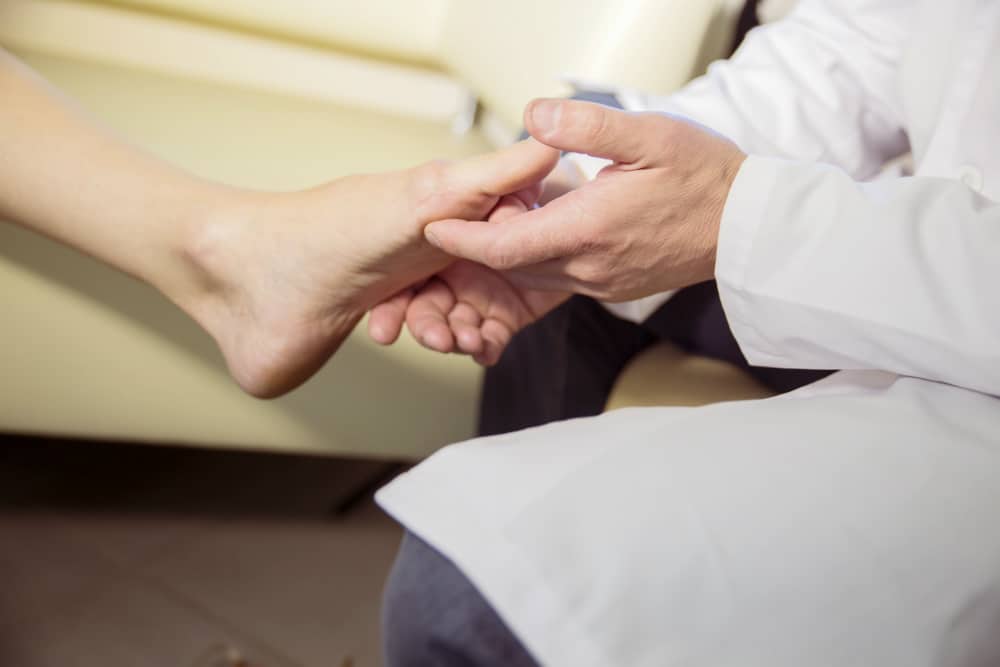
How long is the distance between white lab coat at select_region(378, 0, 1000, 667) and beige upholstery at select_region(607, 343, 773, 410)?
0.45 ft

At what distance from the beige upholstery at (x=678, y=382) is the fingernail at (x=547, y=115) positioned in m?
0.25

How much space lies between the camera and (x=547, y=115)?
45 centimetres

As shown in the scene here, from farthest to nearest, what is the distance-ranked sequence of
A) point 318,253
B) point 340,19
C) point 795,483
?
point 340,19, point 318,253, point 795,483

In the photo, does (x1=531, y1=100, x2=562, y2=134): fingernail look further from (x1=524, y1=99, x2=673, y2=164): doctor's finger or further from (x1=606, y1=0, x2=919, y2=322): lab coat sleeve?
(x1=606, y1=0, x2=919, y2=322): lab coat sleeve

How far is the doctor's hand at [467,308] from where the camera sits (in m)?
0.60

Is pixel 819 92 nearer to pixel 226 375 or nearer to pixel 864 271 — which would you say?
pixel 864 271

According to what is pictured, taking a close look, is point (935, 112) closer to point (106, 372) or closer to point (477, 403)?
point (477, 403)

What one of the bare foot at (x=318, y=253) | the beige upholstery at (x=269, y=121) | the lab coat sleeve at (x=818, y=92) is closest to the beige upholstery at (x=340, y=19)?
the beige upholstery at (x=269, y=121)

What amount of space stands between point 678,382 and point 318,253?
29 cm

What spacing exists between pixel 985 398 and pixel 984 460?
58 mm

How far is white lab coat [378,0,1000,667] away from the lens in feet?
1.05

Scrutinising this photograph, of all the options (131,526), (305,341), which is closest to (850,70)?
(305,341)

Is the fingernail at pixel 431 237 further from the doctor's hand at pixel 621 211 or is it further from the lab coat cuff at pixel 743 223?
the lab coat cuff at pixel 743 223

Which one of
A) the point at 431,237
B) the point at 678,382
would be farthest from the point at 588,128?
the point at 678,382
